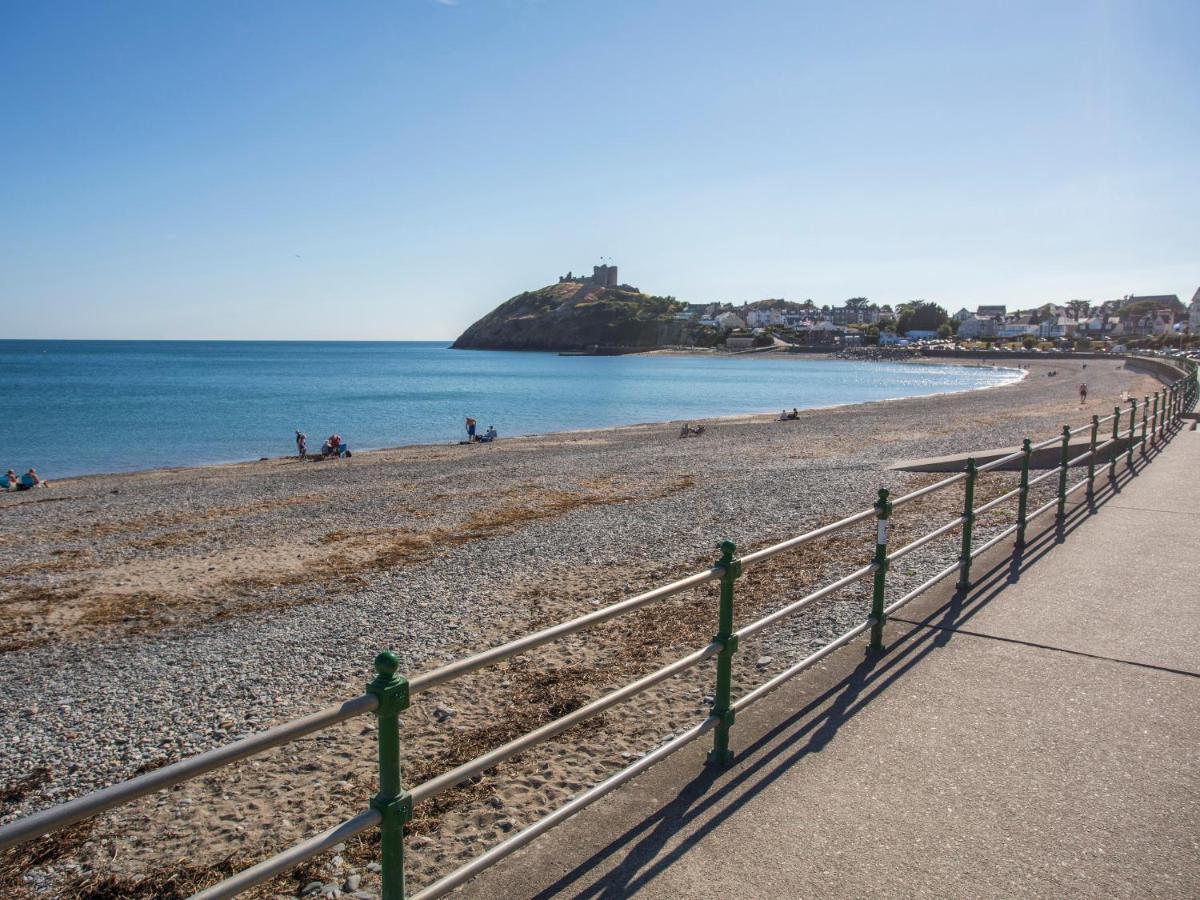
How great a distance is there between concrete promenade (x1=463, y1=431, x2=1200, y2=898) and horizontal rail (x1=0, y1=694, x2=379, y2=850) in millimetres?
1345

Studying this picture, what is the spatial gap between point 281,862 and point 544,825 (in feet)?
4.27

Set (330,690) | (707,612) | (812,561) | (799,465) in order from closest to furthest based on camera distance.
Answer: (330,690)
(707,612)
(812,561)
(799,465)

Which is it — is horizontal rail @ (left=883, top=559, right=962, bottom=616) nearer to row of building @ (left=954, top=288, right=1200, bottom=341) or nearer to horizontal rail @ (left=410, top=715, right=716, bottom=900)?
horizontal rail @ (left=410, top=715, right=716, bottom=900)

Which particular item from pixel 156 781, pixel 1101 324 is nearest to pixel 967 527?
pixel 156 781

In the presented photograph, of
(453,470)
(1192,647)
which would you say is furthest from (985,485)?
(453,470)

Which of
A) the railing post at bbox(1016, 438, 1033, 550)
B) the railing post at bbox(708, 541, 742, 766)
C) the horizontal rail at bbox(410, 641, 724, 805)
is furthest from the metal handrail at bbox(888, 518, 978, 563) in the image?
the horizontal rail at bbox(410, 641, 724, 805)

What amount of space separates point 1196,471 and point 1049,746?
11.7 m

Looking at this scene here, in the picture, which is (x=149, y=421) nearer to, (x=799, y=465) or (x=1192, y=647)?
(x=799, y=465)

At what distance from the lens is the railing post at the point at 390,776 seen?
2.64 m

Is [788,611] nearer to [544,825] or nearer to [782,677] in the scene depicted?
[782,677]

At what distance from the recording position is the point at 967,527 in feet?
23.5

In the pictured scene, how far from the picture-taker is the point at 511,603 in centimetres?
979

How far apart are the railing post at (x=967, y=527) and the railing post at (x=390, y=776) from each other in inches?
224

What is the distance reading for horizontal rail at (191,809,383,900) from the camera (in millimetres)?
2332
